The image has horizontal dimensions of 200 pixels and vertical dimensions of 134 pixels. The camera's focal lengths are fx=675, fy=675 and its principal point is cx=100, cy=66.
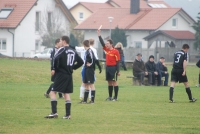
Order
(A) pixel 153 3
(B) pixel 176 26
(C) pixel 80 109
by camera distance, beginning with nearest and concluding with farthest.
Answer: (C) pixel 80 109, (B) pixel 176 26, (A) pixel 153 3

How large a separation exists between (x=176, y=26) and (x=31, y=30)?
18.1 meters

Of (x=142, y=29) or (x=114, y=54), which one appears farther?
(x=142, y=29)

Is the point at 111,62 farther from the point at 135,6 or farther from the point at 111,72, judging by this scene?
the point at 135,6

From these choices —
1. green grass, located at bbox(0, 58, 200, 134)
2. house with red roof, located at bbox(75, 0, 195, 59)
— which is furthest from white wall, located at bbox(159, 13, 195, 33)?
green grass, located at bbox(0, 58, 200, 134)

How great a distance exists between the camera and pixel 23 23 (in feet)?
254

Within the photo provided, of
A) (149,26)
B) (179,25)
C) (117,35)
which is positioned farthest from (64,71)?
(179,25)

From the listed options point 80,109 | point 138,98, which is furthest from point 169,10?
point 80,109

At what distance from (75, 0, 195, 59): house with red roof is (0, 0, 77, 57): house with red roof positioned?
5885 mm

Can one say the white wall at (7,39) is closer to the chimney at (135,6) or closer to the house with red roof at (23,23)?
the house with red roof at (23,23)

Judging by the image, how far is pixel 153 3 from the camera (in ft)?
381

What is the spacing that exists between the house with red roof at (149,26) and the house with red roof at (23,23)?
5.88 m

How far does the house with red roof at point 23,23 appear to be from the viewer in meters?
76.5

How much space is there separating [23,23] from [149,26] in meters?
15.3

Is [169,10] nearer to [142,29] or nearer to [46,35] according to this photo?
[142,29]
